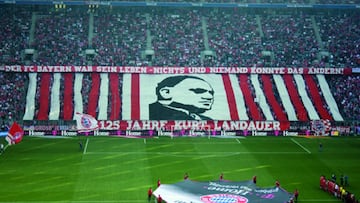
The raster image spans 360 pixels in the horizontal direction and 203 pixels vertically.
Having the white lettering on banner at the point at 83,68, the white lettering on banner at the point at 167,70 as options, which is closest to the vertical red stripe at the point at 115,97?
the white lettering on banner at the point at 83,68

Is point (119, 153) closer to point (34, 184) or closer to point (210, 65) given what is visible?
point (34, 184)

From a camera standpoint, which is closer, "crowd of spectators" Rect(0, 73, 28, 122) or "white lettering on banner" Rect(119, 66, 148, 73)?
"crowd of spectators" Rect(0, 73, 28, 122)

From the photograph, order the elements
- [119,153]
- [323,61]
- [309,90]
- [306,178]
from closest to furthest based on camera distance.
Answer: [306,178]
[119,153]
[309,90]
[323,61]

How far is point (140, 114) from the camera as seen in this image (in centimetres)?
7044

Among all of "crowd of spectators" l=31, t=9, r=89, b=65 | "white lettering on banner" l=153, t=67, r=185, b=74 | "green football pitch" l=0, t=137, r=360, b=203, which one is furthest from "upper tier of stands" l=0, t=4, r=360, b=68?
"green football pitch" l=0, t=137, r=360, b=203

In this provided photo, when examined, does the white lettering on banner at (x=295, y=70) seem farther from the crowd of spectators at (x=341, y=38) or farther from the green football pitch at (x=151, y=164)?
the green football pitch at (x=151, y=164)

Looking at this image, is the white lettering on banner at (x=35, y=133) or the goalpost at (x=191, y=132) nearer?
the white lettering on banner at (x=35, y=133)

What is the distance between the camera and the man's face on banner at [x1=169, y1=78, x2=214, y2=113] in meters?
72.6

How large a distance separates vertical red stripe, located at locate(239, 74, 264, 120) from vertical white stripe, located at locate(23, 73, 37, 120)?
996 inches

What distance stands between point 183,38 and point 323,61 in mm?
19153

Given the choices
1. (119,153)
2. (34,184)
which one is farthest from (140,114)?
(34,184)

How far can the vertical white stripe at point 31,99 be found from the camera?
227 feet

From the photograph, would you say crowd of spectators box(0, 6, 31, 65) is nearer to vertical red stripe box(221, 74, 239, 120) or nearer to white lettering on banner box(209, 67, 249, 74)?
white lettering on banner box(209, 67, 249, 74)

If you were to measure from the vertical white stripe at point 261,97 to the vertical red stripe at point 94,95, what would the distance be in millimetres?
19468
